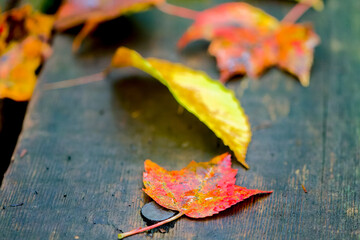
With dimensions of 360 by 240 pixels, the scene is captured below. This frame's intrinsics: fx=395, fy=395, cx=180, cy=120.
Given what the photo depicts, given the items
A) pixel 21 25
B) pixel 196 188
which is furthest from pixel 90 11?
pixel 196 188

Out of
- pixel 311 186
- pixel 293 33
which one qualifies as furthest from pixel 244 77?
pixel 311 186

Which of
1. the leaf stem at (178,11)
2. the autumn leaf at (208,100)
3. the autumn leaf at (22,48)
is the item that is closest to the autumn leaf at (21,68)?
the autumn leaf at (22,48)

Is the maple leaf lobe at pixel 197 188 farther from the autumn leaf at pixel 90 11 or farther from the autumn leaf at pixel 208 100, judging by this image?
the autumn leaf at pixel 90 11

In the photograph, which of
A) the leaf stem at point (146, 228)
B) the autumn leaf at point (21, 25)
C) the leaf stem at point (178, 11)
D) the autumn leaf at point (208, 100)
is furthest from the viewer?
the leaf stem at point (178, 11)

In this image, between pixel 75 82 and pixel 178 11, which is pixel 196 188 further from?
pixel 178 11

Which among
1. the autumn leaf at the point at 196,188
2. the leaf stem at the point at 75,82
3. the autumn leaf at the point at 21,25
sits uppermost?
the autumn leaf at the point at 21,25

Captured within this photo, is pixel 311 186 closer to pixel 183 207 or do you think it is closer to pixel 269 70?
pixel 183 207
